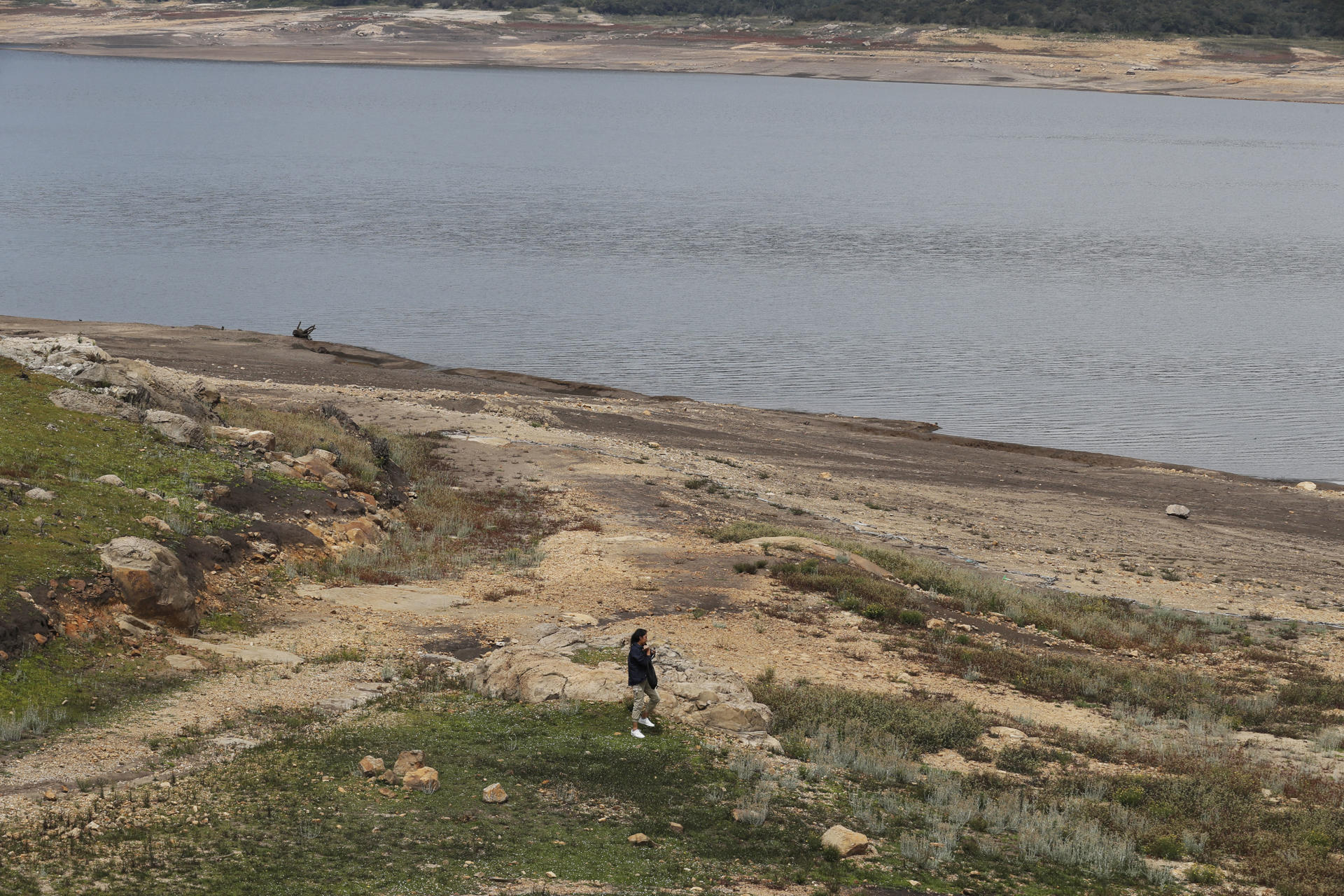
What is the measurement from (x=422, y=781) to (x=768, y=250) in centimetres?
6196

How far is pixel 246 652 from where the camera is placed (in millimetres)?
17375

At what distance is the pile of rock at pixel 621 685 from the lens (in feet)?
52.6

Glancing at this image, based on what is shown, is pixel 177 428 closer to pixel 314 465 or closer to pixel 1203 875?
pixel 314 465

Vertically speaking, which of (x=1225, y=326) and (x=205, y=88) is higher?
(x=205, y=88)

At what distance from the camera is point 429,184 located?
299 ft

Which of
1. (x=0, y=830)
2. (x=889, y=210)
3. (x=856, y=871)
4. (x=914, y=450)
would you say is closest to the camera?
(x=0, y=830)

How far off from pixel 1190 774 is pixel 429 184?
82.3m

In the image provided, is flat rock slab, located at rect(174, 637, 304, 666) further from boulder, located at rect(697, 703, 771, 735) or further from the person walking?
boulder, located at rect(697, 703, 771, 735)

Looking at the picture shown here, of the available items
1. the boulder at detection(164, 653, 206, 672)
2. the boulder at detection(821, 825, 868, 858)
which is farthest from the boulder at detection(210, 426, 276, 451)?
the boulder at detection(821, 825, 868, 858)

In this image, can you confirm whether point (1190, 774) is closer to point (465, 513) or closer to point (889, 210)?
point (465, 513)

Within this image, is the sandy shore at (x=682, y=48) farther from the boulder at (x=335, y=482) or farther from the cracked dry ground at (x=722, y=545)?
the boulder at (x=335, y=482)

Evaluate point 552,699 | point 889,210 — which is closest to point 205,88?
point 889,210

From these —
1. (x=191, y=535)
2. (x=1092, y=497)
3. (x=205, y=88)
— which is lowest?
(x=1092, y=497)

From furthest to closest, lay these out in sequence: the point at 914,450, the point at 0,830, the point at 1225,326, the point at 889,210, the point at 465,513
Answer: the point at 889,210
the point at 1225,326
the point at 914,450
the point at 465,513
the point at 0,830
